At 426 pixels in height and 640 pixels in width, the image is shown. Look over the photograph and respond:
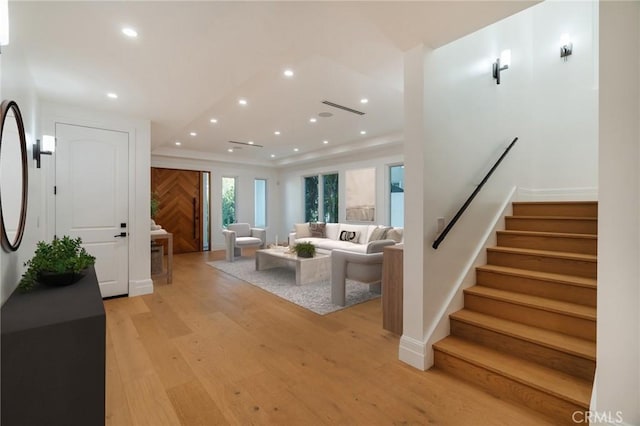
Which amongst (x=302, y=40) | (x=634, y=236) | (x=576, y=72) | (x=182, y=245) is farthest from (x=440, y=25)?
(x=182, y=245)

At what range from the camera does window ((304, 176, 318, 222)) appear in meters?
9.08

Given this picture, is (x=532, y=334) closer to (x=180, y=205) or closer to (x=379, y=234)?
(x=379, y=234)

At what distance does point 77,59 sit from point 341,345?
3.44m

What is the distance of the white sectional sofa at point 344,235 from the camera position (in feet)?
18.6

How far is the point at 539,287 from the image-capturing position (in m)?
2.42

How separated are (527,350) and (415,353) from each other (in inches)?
30.2

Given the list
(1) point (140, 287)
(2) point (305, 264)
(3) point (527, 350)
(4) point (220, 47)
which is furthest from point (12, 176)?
(3) point (527, 350)

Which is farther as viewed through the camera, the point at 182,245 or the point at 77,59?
the point at 182,245

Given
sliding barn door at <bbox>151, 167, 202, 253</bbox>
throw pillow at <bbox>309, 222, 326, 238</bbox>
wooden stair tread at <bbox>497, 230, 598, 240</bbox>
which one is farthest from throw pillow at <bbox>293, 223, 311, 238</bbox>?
wooden stair tread at <bbox>497, 230, 598, 240</bbox>

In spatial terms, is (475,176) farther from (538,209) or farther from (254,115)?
(254,115)

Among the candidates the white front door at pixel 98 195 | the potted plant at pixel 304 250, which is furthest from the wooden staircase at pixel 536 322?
the white front door at pixel 98 195

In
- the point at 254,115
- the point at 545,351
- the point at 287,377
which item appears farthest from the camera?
the point at 254,115

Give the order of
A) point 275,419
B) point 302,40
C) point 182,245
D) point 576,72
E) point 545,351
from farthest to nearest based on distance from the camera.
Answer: point 182,245 → point 576,72 → point 302,40 → point 545,351 → point 275,419

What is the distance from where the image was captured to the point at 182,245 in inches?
321
